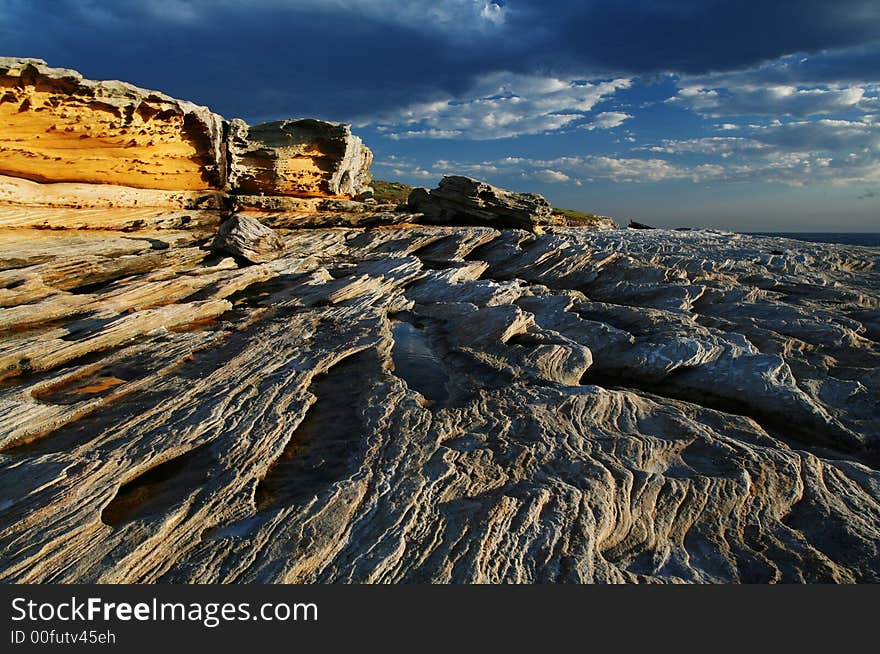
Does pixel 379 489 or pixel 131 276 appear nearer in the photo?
pixel 379 489

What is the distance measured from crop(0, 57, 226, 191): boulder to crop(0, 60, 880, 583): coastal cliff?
279 millimetres

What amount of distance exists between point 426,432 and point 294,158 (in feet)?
121

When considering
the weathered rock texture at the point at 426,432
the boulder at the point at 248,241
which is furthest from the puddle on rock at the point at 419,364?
the boulder at the point at 248,241

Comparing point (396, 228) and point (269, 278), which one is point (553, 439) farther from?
point (396, 228)

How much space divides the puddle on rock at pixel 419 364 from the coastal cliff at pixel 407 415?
0.12 meters

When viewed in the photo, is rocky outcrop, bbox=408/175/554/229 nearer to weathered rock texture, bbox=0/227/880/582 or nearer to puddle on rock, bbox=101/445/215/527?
weathered rock texture, bbox=0/227/880/582

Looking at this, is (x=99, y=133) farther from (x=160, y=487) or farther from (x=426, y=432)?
(x=426, y=432)

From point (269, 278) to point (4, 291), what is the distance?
10.7 meters

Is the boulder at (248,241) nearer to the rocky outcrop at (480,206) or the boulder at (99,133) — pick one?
the boulder at (99,133)

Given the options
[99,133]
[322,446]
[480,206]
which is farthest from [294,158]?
[322,446]

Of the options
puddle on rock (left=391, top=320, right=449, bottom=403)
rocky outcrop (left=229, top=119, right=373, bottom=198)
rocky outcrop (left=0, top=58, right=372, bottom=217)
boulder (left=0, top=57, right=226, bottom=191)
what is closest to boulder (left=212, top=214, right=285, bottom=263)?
rocky outcrop (left=0, top=58, right=372, bottom=217)

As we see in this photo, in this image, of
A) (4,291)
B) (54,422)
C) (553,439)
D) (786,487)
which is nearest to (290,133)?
(4,291)

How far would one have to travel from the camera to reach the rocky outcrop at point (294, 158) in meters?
39.2

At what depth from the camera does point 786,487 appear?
1042 cm
